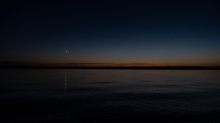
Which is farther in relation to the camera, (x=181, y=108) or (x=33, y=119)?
(x=181, y=108)

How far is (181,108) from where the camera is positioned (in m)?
25.7

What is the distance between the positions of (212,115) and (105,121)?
38.7 ft

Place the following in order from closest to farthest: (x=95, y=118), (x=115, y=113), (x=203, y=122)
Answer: (x=203, y=122) → (x=95, y=118) → (x=115, y=113)

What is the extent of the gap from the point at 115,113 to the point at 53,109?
307 inches

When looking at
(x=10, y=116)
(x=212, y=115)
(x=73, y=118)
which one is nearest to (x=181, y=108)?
(x=212, y=115)

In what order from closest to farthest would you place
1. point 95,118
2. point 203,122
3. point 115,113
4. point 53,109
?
point 203,122 → point 95,118 → point 115,113 → point 53,109

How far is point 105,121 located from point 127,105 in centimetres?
790

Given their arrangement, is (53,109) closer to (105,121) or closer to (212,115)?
(105,121)

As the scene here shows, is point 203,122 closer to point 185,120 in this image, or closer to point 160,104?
point 185,120

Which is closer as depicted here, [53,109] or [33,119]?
[33,119]

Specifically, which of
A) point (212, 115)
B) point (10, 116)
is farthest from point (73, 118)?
point (212, 115)

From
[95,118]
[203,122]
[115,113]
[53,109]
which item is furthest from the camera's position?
[53,109]

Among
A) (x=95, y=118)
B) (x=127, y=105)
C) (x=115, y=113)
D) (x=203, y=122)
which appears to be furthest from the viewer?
(x=127, y=105)

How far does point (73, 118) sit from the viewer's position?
20594 mm
